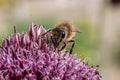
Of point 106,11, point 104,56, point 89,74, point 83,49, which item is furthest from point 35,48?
point 106,11

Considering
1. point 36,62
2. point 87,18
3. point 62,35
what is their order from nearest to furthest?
point 36,62 < point 62,35 < point 87,18

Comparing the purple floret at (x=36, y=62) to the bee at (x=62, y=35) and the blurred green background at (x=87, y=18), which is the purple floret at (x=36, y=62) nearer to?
the bee at (x=62, y=35)

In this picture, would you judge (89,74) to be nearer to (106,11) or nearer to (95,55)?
(95,55)

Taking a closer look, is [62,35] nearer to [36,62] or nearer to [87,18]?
[36,62]

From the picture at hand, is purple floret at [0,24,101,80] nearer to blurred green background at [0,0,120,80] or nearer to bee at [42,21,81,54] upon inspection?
bee at [42,21,81,54]

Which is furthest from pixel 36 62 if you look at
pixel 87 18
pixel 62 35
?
pixel 87 18

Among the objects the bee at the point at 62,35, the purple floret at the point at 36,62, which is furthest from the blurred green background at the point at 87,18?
the purple floret at the point at 36,62

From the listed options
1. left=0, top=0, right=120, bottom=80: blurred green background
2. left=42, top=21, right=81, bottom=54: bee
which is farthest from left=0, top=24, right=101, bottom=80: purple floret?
left=0, top=0, right=120, bottom=80: blurred green background
